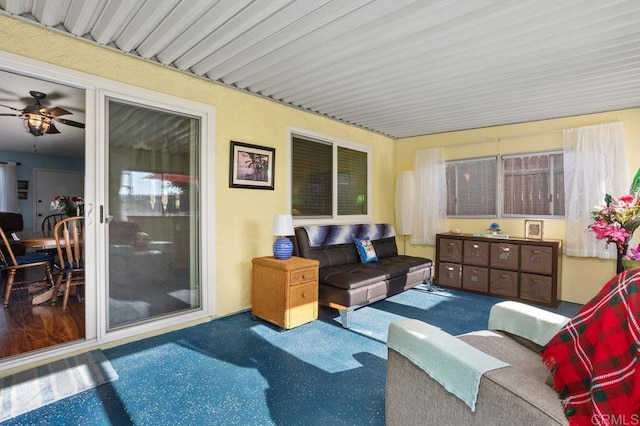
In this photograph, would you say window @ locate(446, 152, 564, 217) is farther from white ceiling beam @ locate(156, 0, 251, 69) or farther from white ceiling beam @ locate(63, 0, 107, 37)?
white ceiling beam @ locate(63, 0, 107, 37)

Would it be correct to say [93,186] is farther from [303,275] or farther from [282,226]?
[303,275]

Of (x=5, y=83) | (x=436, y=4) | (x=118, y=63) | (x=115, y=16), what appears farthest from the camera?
(x=5, y=83)

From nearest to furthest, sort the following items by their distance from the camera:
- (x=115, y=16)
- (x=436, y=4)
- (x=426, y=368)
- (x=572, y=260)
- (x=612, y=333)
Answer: (x=612, y=333) → (x=426, y=368) → (x=436, y=4) → (x=115, y=16) → (x=572, y=260)

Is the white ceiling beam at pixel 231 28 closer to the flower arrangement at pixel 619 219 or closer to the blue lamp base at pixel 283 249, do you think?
the blue lamp base at pixel 283 249

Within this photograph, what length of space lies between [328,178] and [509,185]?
265 centimetres

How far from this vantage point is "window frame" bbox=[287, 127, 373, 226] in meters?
4.00

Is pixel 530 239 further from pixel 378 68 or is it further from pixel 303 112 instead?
pixel 303 112

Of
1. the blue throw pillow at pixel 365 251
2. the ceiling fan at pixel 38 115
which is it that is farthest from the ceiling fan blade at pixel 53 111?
the blue throw pillow at pixel 365 251

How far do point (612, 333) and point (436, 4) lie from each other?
194cm

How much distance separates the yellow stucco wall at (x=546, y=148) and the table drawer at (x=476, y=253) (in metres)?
0.53

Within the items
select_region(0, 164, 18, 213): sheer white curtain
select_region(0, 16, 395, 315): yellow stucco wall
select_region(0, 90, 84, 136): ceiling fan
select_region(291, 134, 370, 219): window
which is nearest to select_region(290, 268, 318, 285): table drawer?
select_region(0, 16, 395, 315): yellow stucco wall

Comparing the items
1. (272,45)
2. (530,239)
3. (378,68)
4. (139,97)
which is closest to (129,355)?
(139,97)

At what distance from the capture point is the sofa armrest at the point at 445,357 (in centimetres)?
115

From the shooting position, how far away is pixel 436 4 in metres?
1.95
